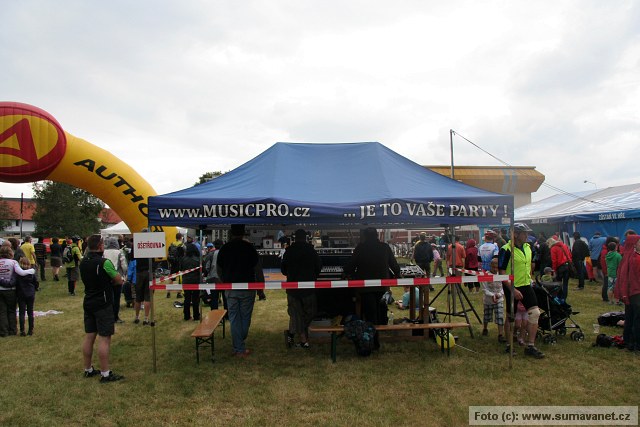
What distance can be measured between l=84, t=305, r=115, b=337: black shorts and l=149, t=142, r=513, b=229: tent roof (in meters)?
1.25

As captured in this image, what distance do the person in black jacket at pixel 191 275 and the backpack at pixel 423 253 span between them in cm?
626

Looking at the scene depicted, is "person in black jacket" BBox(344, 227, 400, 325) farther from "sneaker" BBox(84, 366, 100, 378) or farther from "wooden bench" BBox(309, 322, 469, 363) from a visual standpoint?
"sneaker" BBox(84, 366, 100, 378)

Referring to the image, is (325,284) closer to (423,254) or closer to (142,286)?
(142,286)

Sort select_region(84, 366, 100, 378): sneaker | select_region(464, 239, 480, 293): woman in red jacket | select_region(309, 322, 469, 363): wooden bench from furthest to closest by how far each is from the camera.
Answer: select_region(464, 239, 480, 293): woman in red jacket
select_region(309, 322, 469, 363): wooden bench
select_region(84, 366, 100, 378): sneaker

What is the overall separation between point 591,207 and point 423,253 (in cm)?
850

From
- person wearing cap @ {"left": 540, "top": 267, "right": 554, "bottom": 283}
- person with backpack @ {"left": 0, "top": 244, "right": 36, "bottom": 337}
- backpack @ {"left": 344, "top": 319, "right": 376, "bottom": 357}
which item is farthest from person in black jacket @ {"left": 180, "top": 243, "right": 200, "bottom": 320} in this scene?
person wearing cap @ {"left": 540, "top": 267, "right": 554, "bottom": 283}

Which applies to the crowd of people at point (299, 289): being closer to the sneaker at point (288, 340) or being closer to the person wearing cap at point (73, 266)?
the sneaker at point (288, 340)

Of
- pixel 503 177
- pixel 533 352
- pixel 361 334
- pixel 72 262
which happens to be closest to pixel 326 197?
pixel 361 334

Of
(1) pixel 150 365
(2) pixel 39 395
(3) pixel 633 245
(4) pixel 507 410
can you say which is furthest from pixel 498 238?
(2) pixel 39 395

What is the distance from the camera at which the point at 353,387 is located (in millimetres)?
4891

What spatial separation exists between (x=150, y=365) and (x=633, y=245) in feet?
22.8

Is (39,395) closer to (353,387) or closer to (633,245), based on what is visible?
(353,387)

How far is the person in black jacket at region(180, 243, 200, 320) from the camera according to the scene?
27.9 ft

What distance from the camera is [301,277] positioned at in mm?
6371
